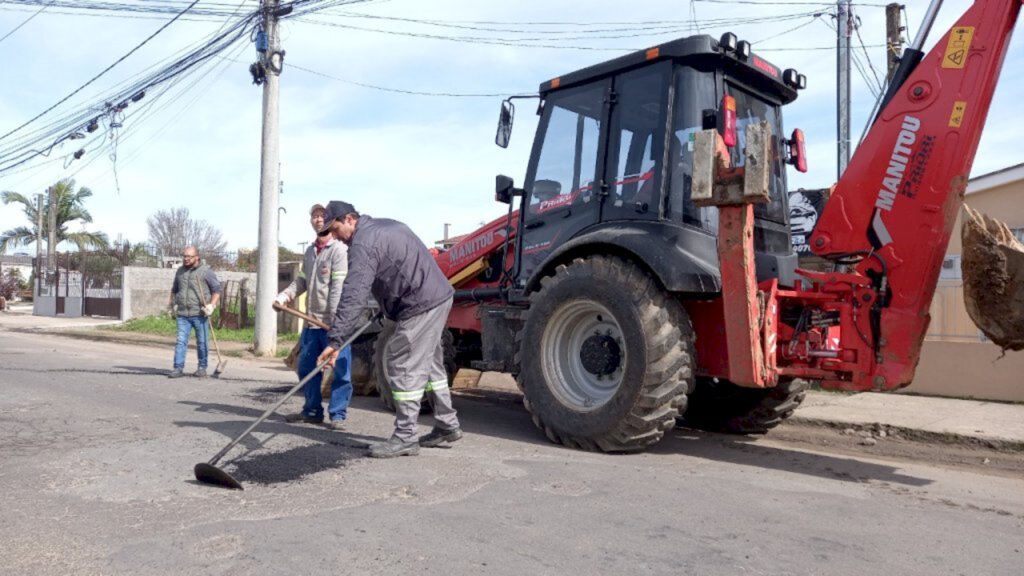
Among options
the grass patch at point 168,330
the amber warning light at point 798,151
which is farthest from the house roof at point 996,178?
the grass patch at point 168,330

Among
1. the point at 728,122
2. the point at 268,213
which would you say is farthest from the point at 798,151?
the point at 268,213

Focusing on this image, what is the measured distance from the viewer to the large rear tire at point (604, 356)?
5133 millimetres

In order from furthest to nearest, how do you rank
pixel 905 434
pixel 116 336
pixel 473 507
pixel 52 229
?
1. pixel 52 229
2. pixel 116 336
3. pixel 905 434
4. pixel 473 507

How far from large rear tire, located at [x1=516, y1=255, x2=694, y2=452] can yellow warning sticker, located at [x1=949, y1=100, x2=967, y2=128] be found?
1942 mm

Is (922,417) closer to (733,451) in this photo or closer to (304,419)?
(733,451)

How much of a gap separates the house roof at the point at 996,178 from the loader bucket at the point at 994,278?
532 centimetres

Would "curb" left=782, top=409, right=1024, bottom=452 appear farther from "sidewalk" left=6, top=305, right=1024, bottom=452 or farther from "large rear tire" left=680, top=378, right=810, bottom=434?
"large rear tire" left=680, top=378, right=810, bottom=434

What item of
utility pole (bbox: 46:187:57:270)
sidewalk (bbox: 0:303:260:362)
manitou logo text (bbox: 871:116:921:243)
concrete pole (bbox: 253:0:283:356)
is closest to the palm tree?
utility pole (bbox: 46:187:57:270)

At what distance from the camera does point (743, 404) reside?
6.38 m

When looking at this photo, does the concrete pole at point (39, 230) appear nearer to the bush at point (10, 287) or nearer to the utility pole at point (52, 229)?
the utility pole at point (52, 229)

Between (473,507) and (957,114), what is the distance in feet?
11.9

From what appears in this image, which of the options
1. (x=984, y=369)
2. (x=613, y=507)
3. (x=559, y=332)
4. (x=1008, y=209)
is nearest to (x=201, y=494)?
(x=613, y=507)

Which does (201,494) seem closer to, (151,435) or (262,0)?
(151,435)

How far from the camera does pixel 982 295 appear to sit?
483 centimetres
